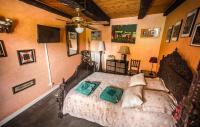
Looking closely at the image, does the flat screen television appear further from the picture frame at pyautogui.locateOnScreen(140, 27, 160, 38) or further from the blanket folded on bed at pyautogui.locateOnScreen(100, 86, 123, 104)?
the picture frame at pyautogui.locateOnScreen(140, 27, 160, 38)

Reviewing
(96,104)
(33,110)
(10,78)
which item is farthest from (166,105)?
(10,78)

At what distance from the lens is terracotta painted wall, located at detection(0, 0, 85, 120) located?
191 centimetres

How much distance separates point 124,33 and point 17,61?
3538 mm

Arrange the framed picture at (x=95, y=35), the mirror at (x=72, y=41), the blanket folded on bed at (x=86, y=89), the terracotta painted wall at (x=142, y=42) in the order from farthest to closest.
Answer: the framed picture at (x=95, y=35) → the mirror at (x=72, y=41) → the terracotta painted wall at (x=142, y=42) → the blanket folded on bed at (x=86, y=89)

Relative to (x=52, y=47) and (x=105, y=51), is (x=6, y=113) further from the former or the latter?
(x=105, y=51)

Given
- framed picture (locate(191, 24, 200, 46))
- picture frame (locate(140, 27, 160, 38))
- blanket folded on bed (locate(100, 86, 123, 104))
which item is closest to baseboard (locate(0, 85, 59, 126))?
blanket folded on bed (locate(100, 86, 123, 104))

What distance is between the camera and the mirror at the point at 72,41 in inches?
140

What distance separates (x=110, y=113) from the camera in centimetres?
163

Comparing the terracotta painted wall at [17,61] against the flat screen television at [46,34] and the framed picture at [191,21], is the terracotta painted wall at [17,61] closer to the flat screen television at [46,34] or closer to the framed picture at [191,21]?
the flat screen television at [46,34]

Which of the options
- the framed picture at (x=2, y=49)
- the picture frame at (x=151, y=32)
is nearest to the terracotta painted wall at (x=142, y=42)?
the picture frame at (x=151, y=32)

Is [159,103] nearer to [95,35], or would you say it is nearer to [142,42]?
[142,42]

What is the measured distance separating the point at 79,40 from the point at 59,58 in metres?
1.37

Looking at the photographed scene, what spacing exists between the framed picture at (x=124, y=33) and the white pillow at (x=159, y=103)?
2677 millimetres

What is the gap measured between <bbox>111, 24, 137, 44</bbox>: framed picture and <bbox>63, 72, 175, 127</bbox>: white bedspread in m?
2.63
